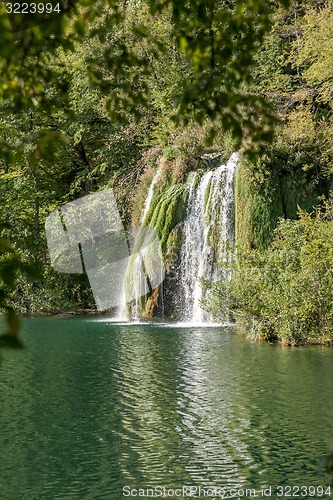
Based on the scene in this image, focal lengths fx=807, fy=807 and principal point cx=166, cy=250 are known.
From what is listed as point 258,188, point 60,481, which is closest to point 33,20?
point 60,481

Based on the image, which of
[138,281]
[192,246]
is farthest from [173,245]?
[138,281]

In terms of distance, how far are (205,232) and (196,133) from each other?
328 cm

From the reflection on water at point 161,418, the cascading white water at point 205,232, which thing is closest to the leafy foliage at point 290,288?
the reflection on water at point 161,418

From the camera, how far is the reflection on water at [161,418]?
7809 mm

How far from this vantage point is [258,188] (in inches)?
837

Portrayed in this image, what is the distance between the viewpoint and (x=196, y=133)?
2430 centimetres

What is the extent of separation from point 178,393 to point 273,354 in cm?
383

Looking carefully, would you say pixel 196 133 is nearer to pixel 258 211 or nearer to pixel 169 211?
pixel 169 211

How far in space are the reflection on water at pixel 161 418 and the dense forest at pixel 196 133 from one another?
178 centimetres

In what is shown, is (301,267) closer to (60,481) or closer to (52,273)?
(60,481)

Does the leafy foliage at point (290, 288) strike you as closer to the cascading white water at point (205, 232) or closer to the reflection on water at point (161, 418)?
the reflection on water at point (161, 418)

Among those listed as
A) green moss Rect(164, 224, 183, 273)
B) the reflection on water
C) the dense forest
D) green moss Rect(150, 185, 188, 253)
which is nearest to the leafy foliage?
the dense forest

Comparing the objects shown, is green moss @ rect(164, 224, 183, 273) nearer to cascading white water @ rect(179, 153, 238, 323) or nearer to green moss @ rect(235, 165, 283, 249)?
cascading white water @ rect(179, 153, 238, 323)

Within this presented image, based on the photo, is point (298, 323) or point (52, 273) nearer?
point (298, 323)
